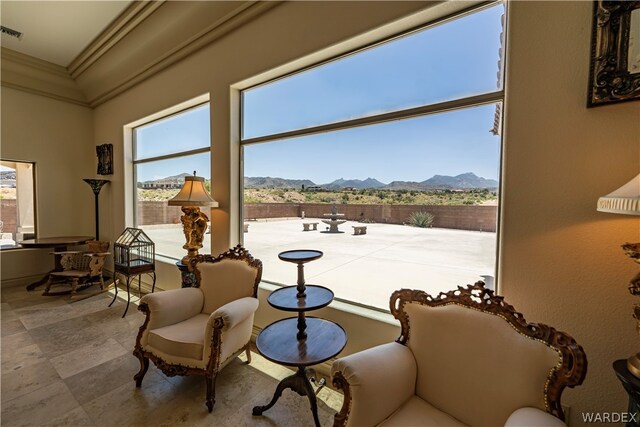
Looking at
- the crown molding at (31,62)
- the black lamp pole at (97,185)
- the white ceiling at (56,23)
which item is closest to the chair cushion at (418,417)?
the white ceiling at (56,23)

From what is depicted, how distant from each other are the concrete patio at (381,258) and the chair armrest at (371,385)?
797mm

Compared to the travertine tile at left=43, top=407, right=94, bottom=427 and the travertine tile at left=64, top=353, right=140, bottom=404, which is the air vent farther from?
the travertine tile at left=43, top=407, right=94, bottom=427

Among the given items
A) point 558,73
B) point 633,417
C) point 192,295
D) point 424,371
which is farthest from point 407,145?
point 192,295

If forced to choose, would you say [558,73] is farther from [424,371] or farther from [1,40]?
[1,40]

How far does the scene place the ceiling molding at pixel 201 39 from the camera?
2.50m

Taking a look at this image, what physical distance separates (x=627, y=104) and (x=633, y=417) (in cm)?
132

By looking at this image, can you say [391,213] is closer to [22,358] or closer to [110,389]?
[110,389]

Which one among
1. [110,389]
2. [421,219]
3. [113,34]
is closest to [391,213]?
[421,219]

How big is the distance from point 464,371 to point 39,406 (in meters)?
2.71

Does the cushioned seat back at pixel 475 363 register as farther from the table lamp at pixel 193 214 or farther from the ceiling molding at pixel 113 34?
the ceiling molding at pixel 113 34

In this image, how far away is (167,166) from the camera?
400 centimetres

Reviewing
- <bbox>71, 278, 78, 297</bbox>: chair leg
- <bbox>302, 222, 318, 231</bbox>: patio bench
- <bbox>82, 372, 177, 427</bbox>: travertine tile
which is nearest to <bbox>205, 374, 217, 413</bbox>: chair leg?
<bbox>82, 372, 177, 427</bbox>: travertine tile

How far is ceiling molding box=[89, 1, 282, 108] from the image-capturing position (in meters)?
2.50

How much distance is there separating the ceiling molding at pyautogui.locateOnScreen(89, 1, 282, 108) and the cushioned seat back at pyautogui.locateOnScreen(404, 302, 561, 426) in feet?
9.36
